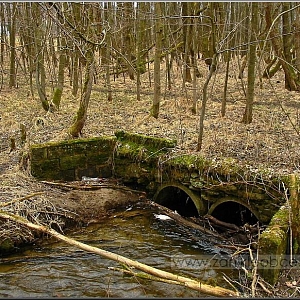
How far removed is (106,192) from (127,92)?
11308mm

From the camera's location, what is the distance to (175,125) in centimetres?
1355

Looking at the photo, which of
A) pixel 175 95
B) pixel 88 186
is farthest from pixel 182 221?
pixel 175 95

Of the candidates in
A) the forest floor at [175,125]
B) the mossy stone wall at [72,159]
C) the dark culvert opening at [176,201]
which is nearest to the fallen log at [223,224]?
the dark culvert opening at [176,201]

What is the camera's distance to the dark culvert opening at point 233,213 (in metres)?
9.85

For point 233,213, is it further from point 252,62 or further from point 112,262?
point 252,62

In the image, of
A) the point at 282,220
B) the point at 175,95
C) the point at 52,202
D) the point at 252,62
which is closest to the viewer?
the point at 282,220

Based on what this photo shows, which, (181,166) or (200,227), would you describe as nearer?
(200,227)

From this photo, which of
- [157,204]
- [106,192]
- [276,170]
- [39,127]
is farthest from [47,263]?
[39,127]

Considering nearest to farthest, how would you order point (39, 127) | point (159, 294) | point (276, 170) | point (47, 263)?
point (159, 294)
point (47, 263)
point (276, 170)
point (39, 127)

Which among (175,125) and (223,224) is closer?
(223,224)

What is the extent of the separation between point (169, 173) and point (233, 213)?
2047mm

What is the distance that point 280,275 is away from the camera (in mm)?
6520

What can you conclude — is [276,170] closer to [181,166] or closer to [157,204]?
[181,166]

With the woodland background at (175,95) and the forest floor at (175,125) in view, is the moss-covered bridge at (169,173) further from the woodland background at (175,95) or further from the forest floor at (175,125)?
the woodland background at (175,95)
